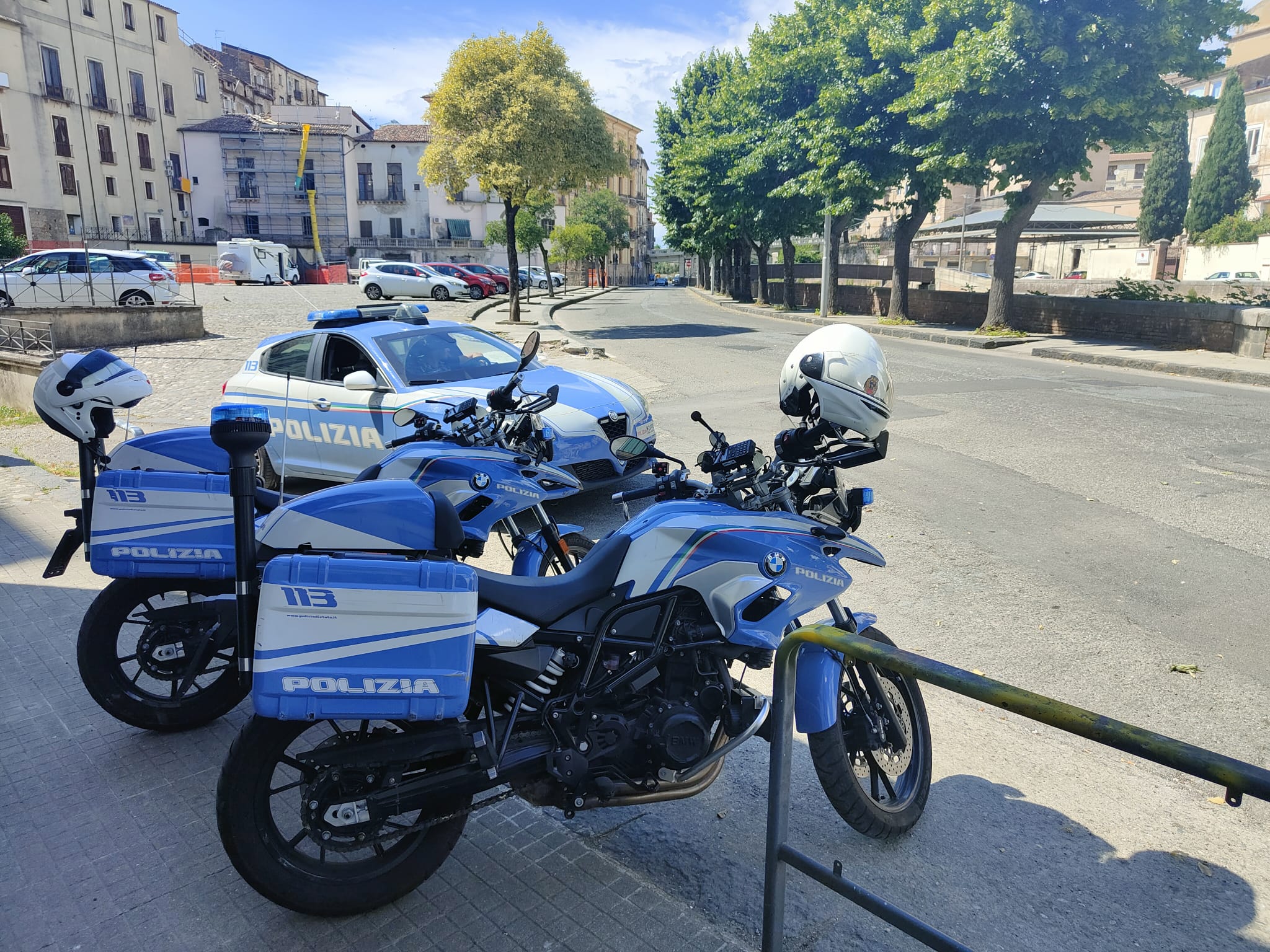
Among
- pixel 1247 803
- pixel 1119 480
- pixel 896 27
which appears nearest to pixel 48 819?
pixel 1247 803

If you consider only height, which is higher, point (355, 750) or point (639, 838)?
point (355, 750)

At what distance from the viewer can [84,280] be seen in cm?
2238

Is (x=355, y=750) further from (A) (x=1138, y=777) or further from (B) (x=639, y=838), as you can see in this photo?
(A) (x=1138, y=777)

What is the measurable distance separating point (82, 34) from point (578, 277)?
140 feet

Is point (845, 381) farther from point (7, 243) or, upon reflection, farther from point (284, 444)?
point (7, 243)

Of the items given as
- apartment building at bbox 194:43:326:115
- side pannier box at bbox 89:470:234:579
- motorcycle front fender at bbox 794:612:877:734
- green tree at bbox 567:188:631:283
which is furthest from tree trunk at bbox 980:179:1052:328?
apartment building at bbox 194:43:326:115

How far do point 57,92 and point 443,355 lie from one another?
5669 centimetres

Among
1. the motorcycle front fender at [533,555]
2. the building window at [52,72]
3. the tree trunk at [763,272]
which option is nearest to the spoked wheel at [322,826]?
the motorcycle front fender at [533,555]

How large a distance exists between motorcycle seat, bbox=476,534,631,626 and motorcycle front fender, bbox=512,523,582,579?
1.12 meters

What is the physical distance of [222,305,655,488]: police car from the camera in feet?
23.2

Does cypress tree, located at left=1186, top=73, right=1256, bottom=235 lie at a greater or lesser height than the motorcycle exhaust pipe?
greater

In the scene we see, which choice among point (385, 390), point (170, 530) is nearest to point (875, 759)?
point (170, 530)

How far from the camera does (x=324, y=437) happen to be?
768 cm

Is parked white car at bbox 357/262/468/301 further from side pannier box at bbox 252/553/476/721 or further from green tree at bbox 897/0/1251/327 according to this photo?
side pannier box at bbox 252/553/476/721
